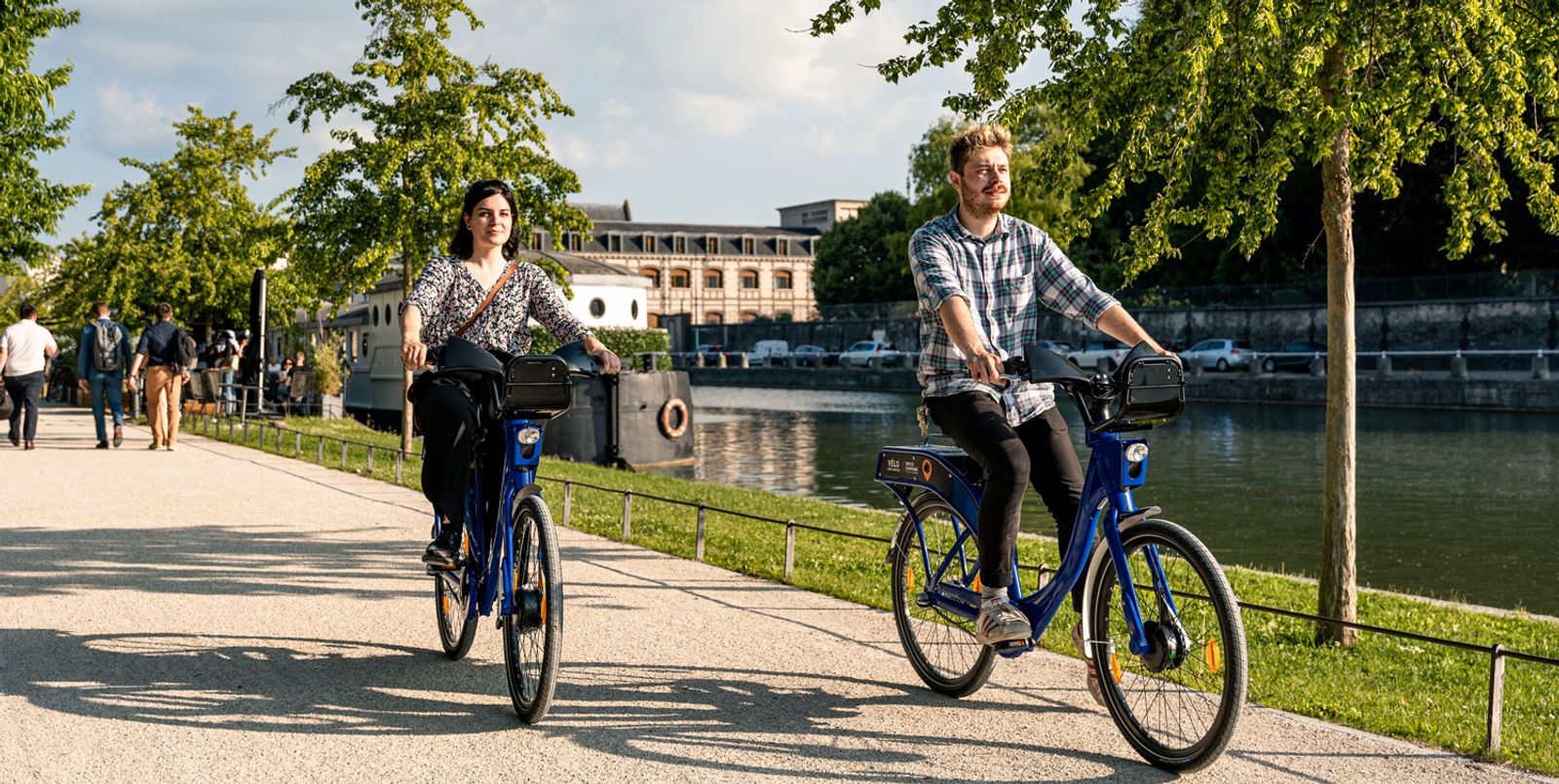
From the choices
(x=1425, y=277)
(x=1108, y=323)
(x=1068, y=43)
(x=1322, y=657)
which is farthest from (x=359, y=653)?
(x=1425, y=277)

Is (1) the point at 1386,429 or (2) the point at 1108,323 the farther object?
(1) the point at 1386,429

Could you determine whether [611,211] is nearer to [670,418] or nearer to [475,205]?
[670,418]

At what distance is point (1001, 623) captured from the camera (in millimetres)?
4531

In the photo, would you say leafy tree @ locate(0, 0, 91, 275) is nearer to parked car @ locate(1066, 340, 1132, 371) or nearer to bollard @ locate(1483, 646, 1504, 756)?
bollard @ locate(1483, 646, 1504, 756)

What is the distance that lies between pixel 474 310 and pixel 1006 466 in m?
2.22

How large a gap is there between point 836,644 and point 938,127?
5594cm

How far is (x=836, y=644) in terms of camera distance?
6.01 metres

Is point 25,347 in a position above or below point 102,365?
above

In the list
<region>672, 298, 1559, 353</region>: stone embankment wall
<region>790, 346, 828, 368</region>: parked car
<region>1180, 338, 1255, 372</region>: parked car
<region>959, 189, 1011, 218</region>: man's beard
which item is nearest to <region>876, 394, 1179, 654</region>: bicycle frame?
<region>959, 189, 1011, 218</region>: man's beard

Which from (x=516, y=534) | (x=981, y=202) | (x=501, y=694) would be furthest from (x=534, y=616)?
(x=981, y=202)

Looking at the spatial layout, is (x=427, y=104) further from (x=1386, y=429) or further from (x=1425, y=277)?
(x=1425, y=277)

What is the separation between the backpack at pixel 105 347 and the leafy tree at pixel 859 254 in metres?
77.1

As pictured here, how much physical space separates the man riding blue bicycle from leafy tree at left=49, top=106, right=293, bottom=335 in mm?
29308

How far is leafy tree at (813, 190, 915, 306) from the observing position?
317ft
